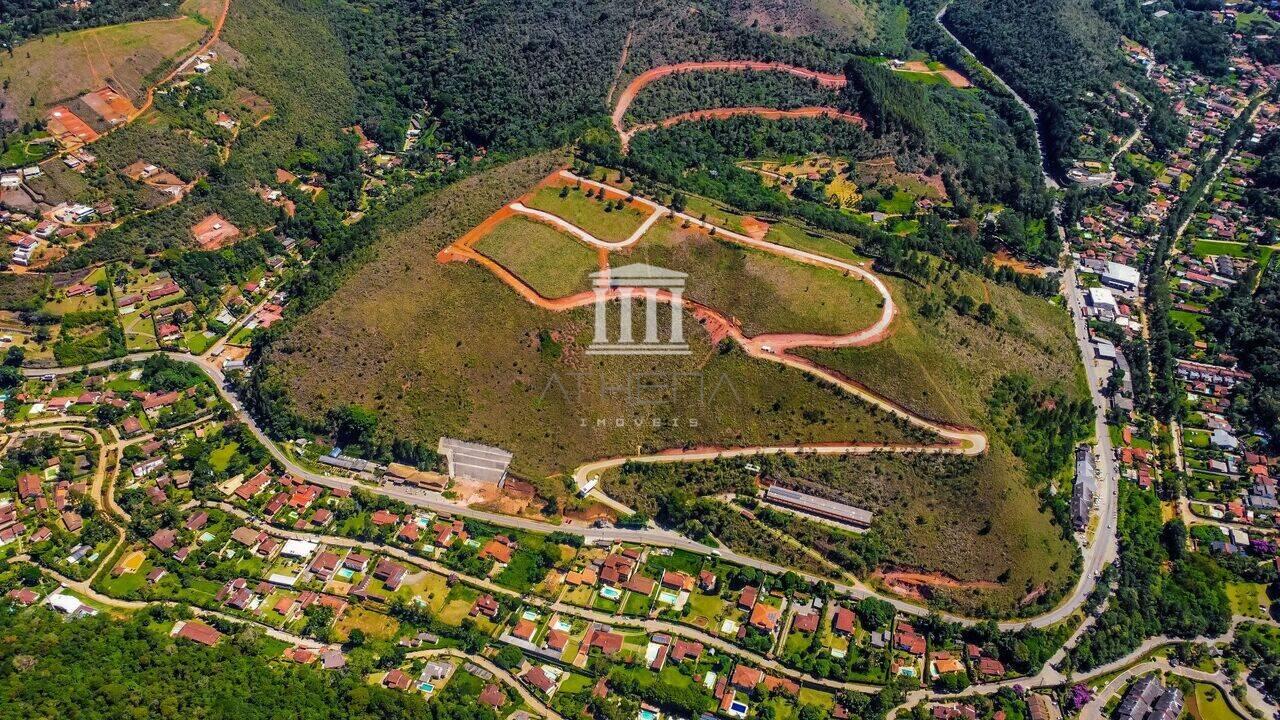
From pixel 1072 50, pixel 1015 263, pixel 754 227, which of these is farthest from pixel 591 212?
pixel 1072 50

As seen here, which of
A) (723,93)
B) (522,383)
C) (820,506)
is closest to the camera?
(820,506)

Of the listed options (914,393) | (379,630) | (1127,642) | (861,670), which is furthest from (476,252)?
(1127,642)

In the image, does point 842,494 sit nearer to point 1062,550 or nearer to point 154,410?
point 1062,550

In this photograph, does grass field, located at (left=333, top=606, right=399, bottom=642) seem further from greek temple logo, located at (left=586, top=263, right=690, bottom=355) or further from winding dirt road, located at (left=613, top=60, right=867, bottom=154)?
winding dirt road, located at (left=613, top=60, right=867, bottom=154)

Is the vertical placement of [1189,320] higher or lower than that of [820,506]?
higher

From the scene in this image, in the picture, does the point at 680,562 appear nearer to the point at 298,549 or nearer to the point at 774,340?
the point at 774,340

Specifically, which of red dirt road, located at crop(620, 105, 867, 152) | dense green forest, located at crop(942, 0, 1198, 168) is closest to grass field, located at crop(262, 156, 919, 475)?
red dirt road, located at crop(620, 105, 867, 152)

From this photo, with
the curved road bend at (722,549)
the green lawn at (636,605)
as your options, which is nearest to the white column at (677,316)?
the curved road bend at (722,549)
